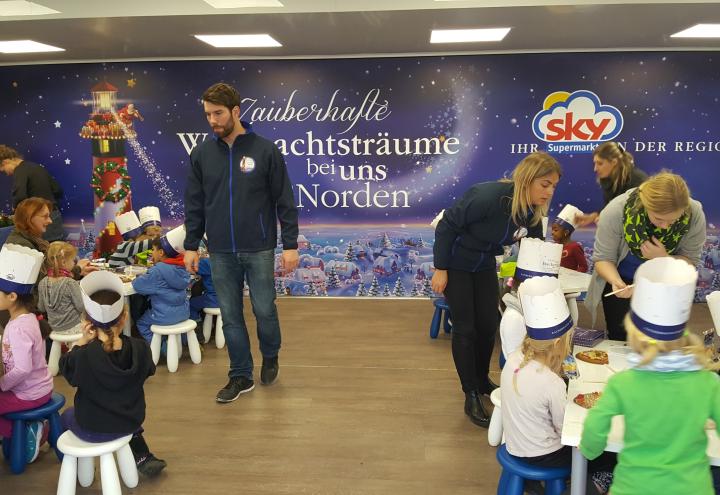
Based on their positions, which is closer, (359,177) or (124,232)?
(124,232)

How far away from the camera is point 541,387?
2135 millimetres

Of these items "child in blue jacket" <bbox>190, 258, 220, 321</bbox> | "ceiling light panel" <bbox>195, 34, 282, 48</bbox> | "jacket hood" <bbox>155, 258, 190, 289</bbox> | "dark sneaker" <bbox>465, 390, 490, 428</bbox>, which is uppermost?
"ceiling light panel" <bbox>195, 34, 282, 48</bbox>

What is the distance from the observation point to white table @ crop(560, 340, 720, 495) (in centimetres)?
181

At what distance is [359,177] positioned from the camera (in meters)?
6.34

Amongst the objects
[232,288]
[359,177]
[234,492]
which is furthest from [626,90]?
[234,492]

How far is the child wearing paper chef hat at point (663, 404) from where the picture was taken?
168 cm

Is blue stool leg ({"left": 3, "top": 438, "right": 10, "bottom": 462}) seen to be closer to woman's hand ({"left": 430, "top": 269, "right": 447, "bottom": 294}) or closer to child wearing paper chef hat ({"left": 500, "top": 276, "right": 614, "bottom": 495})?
woman's hand ({"left": 430, "top": 269, "right": 447, "bottom": 294})

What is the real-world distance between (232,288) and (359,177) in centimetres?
295

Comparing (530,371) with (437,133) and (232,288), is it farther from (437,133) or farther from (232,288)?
(437,133)

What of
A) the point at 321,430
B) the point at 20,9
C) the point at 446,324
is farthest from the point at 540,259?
the point at 20,9

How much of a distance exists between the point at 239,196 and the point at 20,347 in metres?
1.27

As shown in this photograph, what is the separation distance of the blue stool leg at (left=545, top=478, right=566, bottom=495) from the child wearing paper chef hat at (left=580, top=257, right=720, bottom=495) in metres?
0.48

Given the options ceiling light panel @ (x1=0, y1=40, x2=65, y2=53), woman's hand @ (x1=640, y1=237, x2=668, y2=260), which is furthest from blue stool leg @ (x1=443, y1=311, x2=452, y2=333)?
ceiling light panel @ (x1=0, y1=40, x2=65, y2=53)

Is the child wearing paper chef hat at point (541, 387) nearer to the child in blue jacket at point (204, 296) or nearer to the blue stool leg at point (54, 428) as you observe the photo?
the blue stool leg at point (54, 428)
